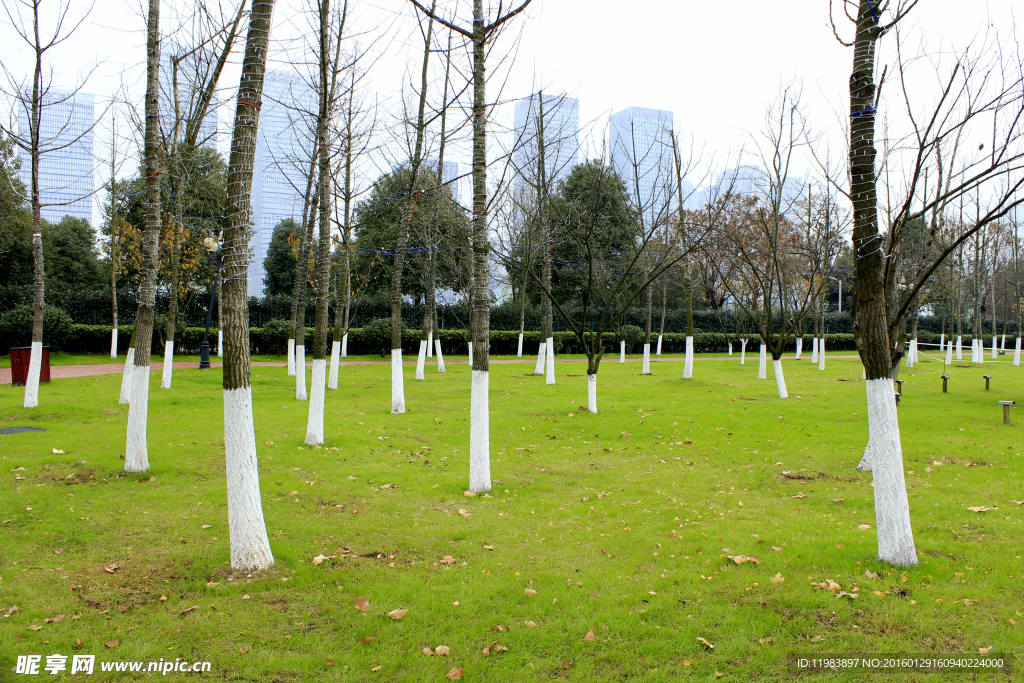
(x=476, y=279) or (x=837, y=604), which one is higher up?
(x=476, y=279)

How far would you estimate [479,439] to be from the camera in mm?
6680

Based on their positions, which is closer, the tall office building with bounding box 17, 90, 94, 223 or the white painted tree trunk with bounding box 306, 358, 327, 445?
the white painted tree trunk with bounding box 306, 358, 327, 445

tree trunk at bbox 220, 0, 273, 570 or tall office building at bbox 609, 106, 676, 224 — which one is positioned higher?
tall office building at bbox 609, 106, 676, 224

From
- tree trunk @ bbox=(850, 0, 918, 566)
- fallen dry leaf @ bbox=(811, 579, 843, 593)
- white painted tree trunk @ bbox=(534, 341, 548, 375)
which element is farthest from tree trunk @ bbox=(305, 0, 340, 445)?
white painted tree trunk @ bbox=(534, 341, 548, 375)

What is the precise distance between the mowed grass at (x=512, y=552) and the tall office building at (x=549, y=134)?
445cm

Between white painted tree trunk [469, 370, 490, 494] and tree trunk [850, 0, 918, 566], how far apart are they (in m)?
3.65

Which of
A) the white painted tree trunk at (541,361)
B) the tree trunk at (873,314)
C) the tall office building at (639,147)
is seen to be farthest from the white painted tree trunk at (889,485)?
the white painted tree trunk at (541,361)

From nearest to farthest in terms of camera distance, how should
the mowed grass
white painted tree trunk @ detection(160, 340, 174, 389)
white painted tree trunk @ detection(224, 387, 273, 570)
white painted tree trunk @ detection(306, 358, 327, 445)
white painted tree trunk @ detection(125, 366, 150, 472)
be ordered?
the mowed grass
white painted tree trunk @ detection(224, 387, 273, 570)
white painted tree trunk @ detection(125, 366, 150, 472)
white painted tree trunk @ detection(306, 358, 327, 445)
white painted tree trunk @ detection(160, 340, 174, 389)

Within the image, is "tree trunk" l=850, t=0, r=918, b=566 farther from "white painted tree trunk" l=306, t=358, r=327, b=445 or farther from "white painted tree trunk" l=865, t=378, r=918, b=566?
"white painted tree trunk" l=306, t=358, r=327, b=445

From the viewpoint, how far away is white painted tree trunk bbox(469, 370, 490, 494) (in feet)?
21.7

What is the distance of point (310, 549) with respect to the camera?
481cm

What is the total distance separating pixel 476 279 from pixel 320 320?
12.2ft

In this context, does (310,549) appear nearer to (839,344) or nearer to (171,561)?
(171,561)

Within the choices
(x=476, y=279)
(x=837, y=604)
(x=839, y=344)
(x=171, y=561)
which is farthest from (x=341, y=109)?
(x=839, y=344)
